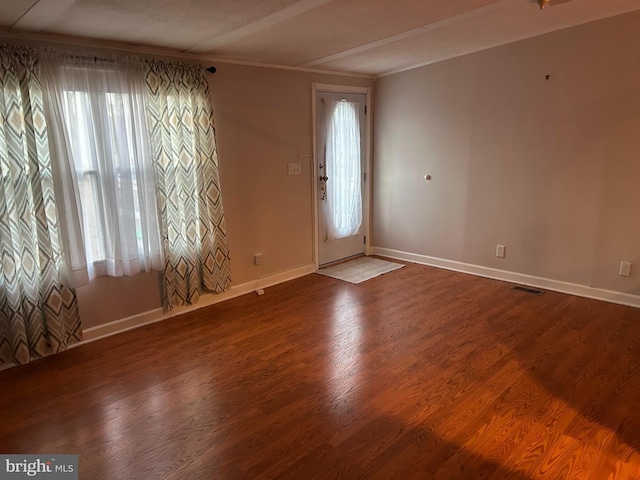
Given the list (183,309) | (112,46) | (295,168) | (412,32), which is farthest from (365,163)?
(112,46)

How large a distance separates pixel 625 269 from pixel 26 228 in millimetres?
4682

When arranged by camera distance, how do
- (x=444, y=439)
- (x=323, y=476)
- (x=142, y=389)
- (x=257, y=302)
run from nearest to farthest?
(x=323, y=476), (x=444, y=439), (x=142, y=389), (x=257, y=302)

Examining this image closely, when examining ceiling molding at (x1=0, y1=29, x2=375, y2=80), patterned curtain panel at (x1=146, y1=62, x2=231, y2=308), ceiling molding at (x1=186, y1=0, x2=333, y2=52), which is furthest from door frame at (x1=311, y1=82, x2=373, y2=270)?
ceiling molding at (x1=186, y1=0, x2=333, y2=52)

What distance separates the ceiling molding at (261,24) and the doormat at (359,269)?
2.60 m

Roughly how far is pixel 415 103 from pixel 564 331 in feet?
9.57

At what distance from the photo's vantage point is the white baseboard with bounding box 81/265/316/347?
10.9ft

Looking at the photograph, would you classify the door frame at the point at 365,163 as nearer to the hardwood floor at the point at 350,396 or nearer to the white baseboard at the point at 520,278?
the white baseboard at the point at 520,278

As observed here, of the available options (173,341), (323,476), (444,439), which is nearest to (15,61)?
(173,341)

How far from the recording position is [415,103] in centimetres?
488

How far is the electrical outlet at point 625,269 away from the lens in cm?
362

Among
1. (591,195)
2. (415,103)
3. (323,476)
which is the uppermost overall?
(415,103)

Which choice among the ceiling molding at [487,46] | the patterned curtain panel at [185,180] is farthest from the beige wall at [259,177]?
the ceiling molding at [487,46]

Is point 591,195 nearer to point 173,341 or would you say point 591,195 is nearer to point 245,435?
point 245,435
